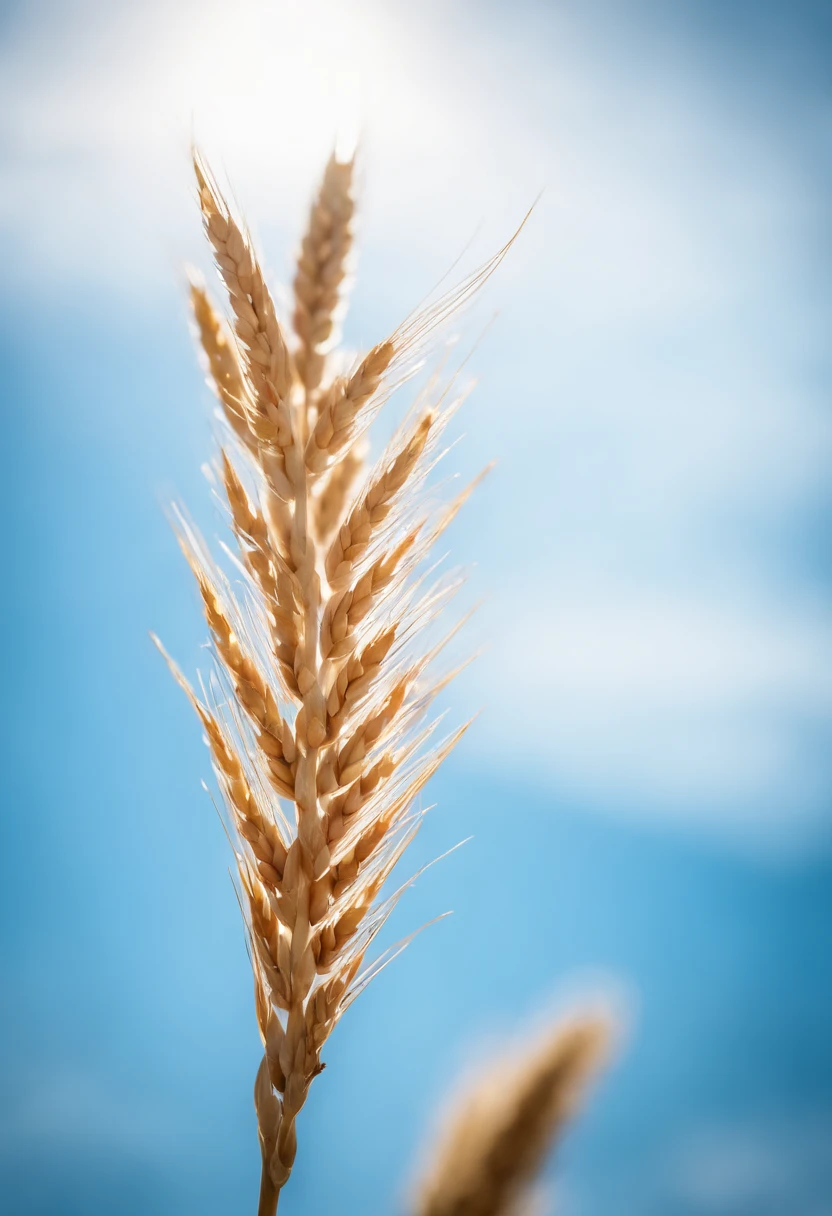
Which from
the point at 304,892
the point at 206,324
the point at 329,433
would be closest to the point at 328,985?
the point at 304,892

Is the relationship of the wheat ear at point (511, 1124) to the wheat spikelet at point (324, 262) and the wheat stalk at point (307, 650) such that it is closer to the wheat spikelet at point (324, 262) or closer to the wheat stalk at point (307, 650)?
the wheat stalk at point (307, 650)

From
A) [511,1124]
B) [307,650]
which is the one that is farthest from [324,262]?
[511,1124]

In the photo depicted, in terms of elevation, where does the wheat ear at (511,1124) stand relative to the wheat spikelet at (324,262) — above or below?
below

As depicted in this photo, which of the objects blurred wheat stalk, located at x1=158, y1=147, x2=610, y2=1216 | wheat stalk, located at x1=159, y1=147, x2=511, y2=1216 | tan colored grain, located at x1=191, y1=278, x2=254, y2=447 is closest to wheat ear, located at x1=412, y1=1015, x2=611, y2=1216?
blurred wheat stalk, located at x1=158, y1=147, x2=610, y2=1216

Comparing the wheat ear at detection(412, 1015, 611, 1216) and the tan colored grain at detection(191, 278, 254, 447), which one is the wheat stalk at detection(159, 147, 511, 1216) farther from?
the wheat ear at detection(412, 1015, 611, 1216)

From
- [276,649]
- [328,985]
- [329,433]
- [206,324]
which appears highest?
[206,324]

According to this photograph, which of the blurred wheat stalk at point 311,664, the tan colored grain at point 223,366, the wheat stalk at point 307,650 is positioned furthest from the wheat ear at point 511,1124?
the tan colored grain at point 223,366

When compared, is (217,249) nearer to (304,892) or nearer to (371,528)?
(371,528)
